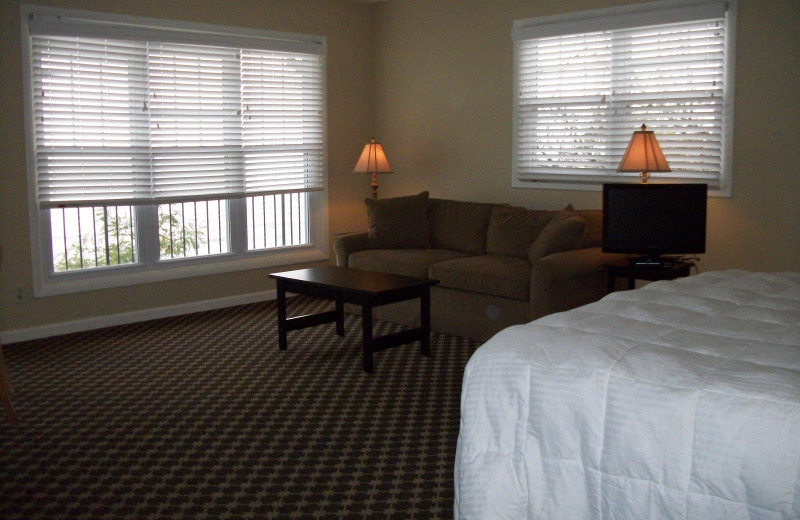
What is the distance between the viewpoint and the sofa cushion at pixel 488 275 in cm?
516

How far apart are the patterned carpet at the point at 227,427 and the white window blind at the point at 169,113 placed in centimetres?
124

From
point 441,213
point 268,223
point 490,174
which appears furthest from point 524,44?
point 268,223

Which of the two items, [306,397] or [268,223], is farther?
[268,223]

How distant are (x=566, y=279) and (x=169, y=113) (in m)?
3.42

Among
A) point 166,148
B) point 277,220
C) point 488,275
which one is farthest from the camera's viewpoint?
point 277,220

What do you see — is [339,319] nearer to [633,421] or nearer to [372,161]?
[372,161]

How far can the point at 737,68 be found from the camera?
5.15m

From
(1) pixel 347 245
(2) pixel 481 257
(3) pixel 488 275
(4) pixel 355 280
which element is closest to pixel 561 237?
(3) pixel 488 275

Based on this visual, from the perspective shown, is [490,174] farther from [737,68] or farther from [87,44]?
[87,44]

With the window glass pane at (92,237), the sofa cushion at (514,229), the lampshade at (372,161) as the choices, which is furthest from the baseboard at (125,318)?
the sofa cushion at (514,229)

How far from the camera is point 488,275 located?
530 cm

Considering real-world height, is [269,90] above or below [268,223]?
above

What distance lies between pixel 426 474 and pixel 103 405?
6.39ft

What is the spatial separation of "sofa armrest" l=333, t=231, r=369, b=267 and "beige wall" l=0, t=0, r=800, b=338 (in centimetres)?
96
